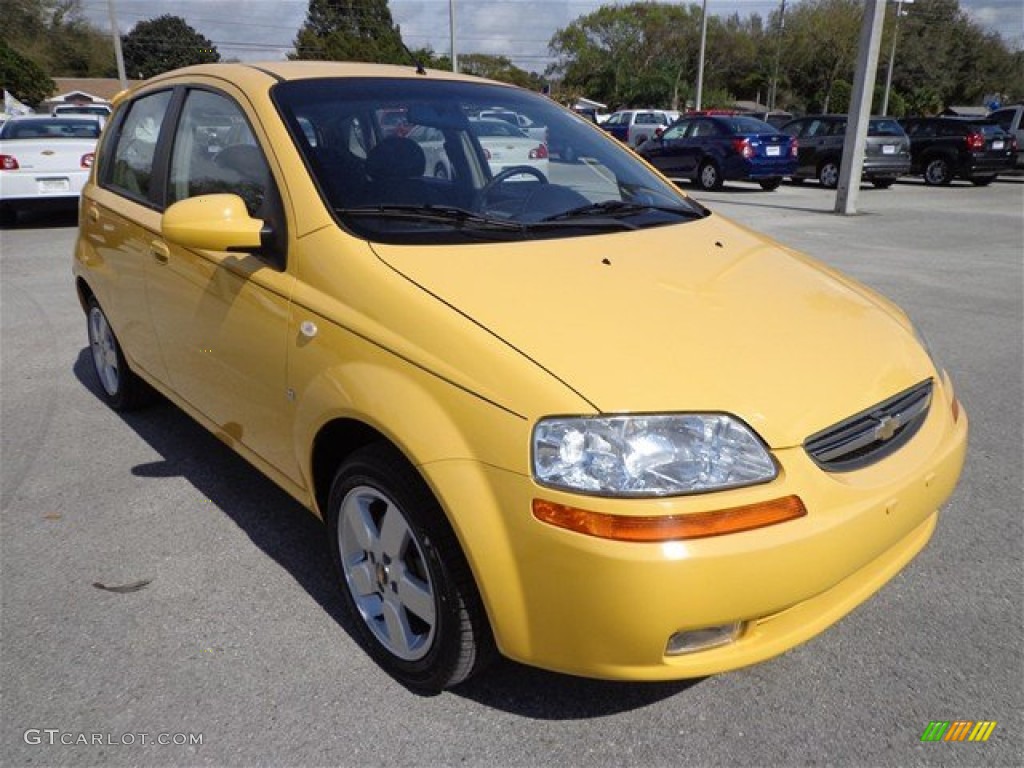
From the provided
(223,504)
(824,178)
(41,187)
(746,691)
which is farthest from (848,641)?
(824,178)

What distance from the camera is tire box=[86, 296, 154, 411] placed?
4.23 m

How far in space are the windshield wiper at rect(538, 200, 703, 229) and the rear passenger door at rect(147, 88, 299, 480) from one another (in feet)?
3.10

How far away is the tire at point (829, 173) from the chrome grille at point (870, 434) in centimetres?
1753

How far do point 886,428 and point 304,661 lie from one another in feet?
5.89

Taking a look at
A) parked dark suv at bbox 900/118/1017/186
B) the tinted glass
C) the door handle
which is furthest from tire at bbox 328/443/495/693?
parked dark suv at bbox 900/118/1017/186

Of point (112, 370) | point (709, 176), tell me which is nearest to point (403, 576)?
point (112, 370)

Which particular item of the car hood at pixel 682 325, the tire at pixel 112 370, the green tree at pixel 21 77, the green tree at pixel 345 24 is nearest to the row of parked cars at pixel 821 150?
the tire at pixel 112 370

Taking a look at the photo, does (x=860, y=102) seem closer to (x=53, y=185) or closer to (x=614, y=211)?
(x=614, y=211)

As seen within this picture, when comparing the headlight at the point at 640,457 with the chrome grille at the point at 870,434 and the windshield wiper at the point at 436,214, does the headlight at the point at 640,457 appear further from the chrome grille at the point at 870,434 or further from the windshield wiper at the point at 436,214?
the windshield wiper at the point at 436,214

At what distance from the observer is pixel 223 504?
3395 mm

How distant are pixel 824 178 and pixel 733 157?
11.5 feet

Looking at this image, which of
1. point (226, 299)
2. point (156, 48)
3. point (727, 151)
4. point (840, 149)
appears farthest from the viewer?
point (156, 48)

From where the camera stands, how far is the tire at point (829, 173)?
1814 cm

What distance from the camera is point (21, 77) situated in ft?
159
